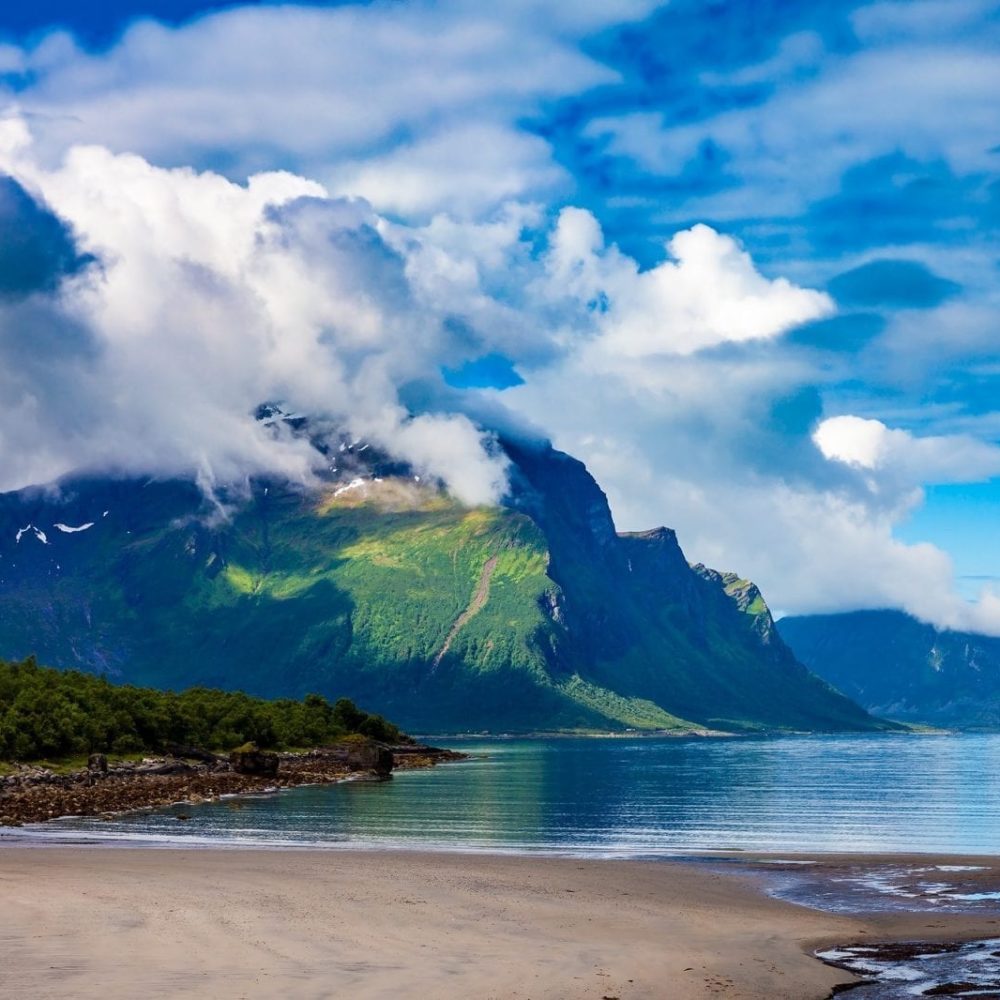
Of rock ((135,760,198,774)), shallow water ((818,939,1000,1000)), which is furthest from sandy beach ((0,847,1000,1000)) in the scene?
rock ((135,760,198,774))

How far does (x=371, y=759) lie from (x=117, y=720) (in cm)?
3179

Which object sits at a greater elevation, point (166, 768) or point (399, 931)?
point (399, 931)

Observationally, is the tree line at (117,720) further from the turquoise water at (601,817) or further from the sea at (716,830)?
the turquoise water at (601,817)

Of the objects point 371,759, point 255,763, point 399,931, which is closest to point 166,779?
point 255,763

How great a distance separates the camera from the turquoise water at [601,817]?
7473cm

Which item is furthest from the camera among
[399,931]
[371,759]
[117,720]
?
[371,759]

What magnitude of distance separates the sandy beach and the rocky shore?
113 ft

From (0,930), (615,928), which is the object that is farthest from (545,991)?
(0,930)

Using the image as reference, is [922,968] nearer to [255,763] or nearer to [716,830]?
[716,830]

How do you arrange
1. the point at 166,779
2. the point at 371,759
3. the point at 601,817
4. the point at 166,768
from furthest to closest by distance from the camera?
the point at 371,759
the point at 166,768
the point at 166,779
the point at 601,817

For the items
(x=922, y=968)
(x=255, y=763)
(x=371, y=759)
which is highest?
(x=922, y=968)

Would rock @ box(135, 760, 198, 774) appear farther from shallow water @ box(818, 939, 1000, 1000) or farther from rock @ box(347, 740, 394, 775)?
shallow water @ box(818, 939, 1000, 1000)

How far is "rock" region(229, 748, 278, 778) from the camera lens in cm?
13312

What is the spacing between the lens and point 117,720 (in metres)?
136
